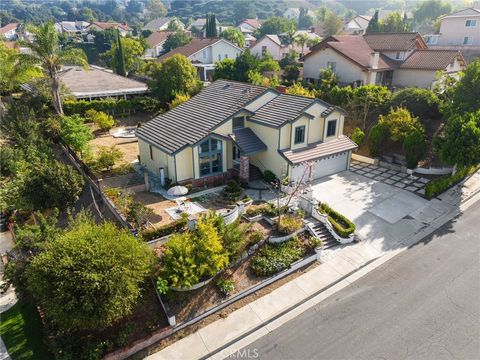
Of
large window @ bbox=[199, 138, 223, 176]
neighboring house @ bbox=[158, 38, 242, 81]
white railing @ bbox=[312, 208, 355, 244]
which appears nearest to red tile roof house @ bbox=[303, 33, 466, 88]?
neighboring house @ bbox=[158, 38, 242, 81]

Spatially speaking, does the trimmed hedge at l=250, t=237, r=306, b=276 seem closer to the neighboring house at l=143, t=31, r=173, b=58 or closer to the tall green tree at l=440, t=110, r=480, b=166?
the tall green tree at l=440, t=110, r=480, b=166

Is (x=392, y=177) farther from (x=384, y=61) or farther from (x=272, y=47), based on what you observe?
(x=272, y=47)

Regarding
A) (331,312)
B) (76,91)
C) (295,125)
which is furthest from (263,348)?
(76,91)

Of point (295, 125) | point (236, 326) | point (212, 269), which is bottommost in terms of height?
point (236, 326)

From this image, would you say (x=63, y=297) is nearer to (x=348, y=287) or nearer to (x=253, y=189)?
(x=348, y=287)

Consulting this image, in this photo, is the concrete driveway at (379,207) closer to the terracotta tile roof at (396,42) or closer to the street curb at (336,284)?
the street curb at (336,284)

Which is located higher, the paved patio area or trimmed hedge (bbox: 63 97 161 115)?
trimmed hedge (bbox: 63 97 161 115)
